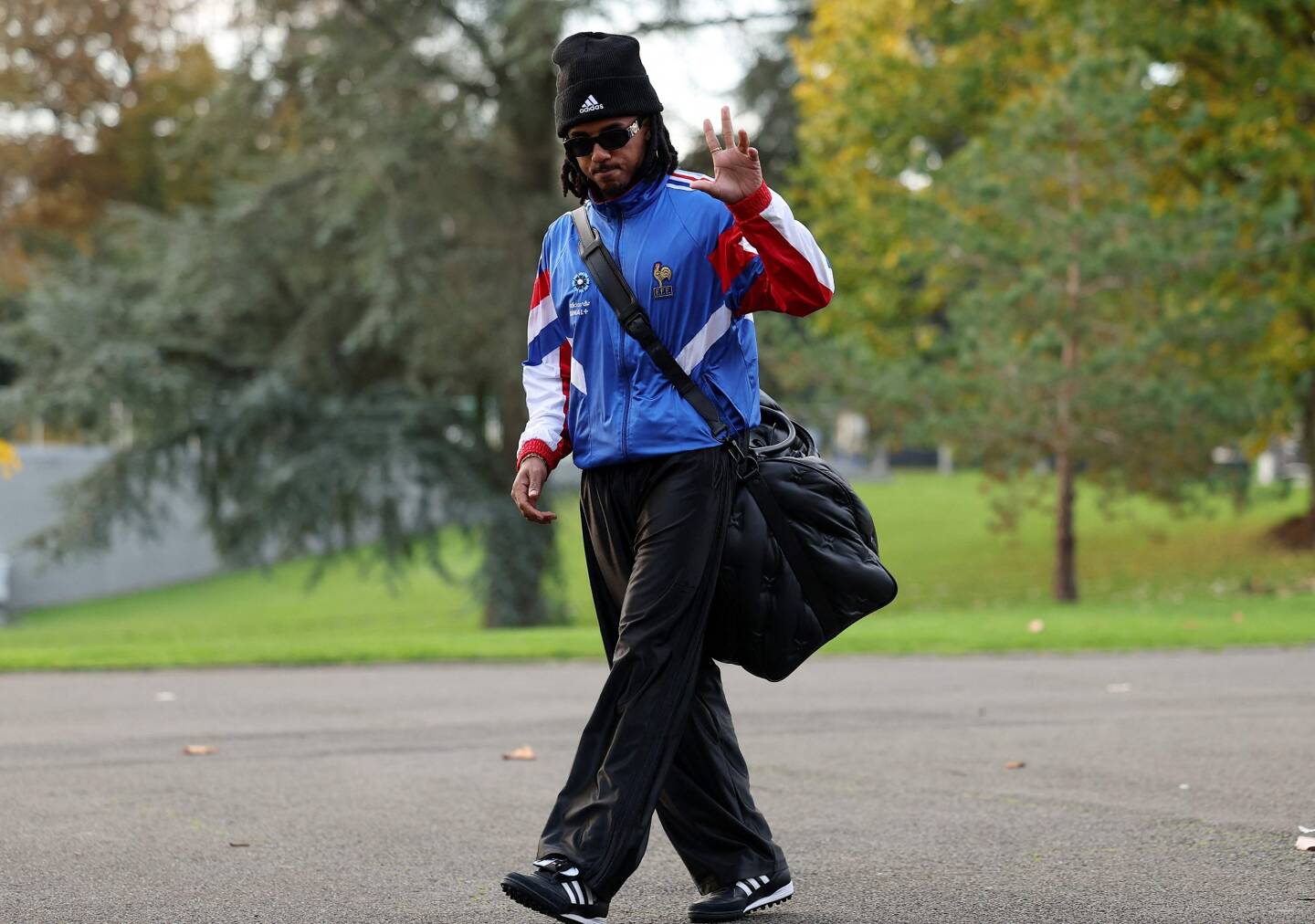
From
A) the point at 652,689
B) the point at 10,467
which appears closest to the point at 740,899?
the point at 652,689

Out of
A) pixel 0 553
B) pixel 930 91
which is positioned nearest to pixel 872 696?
pixel 930 91

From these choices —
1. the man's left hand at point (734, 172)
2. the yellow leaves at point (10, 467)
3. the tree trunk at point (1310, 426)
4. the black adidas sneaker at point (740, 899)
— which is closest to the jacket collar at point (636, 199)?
the man's left hand at point (734, 172)

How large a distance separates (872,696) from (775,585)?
5.27 m

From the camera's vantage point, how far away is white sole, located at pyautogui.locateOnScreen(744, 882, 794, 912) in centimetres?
438

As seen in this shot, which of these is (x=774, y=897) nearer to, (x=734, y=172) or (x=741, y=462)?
(x=741, y=462)

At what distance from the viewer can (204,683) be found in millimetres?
10602

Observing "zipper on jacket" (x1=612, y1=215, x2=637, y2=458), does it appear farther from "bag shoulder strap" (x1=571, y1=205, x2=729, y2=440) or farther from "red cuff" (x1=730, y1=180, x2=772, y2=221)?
"red cuff" (x1=730, y1=180, x2=772, y2=221)

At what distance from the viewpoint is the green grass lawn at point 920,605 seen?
41.9 feet

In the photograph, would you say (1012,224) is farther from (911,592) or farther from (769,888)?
(769,888)

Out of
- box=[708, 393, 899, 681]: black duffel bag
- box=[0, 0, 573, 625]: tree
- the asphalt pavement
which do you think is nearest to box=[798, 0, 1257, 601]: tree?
box=[0, 0, 573, 625]: tree

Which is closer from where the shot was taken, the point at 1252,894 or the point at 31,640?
the point at 1252,894

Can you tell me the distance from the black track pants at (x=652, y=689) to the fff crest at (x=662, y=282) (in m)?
0.36

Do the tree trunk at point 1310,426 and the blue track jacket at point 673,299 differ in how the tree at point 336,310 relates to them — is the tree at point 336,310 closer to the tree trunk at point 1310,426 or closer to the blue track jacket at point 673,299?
the tree trunk at point 1310,426

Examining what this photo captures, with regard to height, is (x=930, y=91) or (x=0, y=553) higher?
(x=930, y=91)
